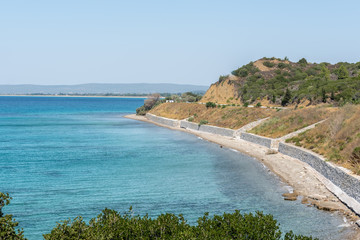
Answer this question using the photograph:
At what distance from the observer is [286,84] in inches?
3420

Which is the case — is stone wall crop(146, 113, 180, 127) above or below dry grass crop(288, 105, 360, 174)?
below

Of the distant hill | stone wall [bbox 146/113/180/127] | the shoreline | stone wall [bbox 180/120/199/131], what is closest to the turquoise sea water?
the shoreline

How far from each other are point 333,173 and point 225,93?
67.3 metres

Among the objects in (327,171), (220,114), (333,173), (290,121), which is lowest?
(327,171)

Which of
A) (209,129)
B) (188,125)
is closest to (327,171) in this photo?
(209,129)

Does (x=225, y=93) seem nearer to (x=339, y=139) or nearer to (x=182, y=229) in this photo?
(x=339, y=139)

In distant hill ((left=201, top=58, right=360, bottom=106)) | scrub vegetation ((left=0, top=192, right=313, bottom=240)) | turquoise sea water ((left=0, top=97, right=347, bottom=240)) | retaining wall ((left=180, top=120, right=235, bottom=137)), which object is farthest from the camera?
distant hill ((left=201, top=58, right=360, bottom=106))

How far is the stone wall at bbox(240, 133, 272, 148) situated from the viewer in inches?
1829

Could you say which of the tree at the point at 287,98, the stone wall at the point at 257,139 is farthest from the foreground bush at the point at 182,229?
A: the tree at the point at 287,98

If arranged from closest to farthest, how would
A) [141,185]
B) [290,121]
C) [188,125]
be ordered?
1. [141,185]
2. [290,121]
3. [188,125]

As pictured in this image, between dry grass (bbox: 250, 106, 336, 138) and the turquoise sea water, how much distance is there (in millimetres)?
7134

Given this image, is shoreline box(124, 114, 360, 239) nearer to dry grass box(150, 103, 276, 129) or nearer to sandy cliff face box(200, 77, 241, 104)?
dry grass box(150, 103, 276, 129)

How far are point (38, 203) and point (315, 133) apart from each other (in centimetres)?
2859

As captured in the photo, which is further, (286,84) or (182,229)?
(286,84)
